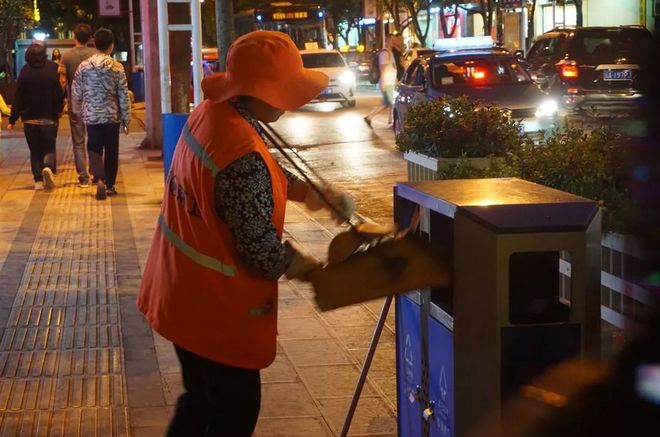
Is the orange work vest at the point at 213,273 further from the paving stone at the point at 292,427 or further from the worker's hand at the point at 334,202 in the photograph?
the paving stone at the point at 292,427

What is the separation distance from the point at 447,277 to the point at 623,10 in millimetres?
33175

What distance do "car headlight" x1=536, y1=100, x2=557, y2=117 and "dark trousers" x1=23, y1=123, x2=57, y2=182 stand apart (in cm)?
699

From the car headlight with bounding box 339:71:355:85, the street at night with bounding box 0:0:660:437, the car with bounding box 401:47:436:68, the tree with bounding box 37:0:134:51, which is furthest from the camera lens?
the tree with bounding box 37:0:134:51

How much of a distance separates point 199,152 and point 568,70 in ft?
60.0

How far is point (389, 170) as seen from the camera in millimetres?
16219

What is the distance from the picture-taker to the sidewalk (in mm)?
5531

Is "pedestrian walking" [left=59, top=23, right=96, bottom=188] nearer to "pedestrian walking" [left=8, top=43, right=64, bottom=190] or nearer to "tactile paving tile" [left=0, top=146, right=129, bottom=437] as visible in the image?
"pedestrian walking" [left=8, top=43, right=64, bottom=190]

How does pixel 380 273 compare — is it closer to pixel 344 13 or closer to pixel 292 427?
pixel 292 427

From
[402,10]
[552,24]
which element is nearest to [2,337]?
[552,24]

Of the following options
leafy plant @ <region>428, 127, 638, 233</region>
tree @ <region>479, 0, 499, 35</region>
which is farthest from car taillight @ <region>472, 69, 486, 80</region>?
tree @ <region>479, 0, 499, 35</region>

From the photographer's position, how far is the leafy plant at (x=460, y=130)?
8.98 m

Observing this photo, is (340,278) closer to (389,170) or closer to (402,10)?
(389,170)

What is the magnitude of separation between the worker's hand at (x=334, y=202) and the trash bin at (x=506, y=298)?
0.42 meters

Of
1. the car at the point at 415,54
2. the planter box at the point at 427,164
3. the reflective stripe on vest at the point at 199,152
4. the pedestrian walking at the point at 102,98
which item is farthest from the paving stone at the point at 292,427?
the car at the point at 415,54
